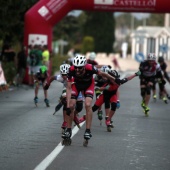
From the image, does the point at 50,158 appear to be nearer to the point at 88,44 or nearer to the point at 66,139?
the point at 66,139

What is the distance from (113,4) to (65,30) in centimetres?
2596

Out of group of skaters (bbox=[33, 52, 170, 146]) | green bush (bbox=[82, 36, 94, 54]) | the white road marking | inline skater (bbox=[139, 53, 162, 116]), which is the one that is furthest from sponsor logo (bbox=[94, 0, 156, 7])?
green bush (bbox=[82, 36, 94, 54])

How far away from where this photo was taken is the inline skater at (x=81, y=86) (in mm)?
13555

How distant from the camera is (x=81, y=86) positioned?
558 inches

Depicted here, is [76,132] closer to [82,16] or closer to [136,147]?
[136,147]

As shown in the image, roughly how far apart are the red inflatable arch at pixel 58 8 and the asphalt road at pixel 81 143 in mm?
12083

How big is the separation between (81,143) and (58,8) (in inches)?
829

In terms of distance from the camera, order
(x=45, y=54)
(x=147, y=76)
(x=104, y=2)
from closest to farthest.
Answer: (x=147, y=76) < (x=45, y=54) < (x=104, y=2)

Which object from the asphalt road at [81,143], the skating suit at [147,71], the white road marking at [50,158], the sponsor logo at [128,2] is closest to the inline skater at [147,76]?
the skating suit at [147,71]

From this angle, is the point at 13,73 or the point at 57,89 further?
the point at 13,73

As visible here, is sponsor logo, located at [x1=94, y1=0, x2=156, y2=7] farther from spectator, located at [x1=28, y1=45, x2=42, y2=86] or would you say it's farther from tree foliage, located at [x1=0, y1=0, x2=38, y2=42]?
spectator, located at [x1=28, y1=45, x2=42, y2=86]

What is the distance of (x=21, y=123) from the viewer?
17641 millimetres

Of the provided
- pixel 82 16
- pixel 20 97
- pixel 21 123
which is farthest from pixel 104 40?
pixel 21 123

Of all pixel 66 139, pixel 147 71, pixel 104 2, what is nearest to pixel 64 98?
pixel 66 139
